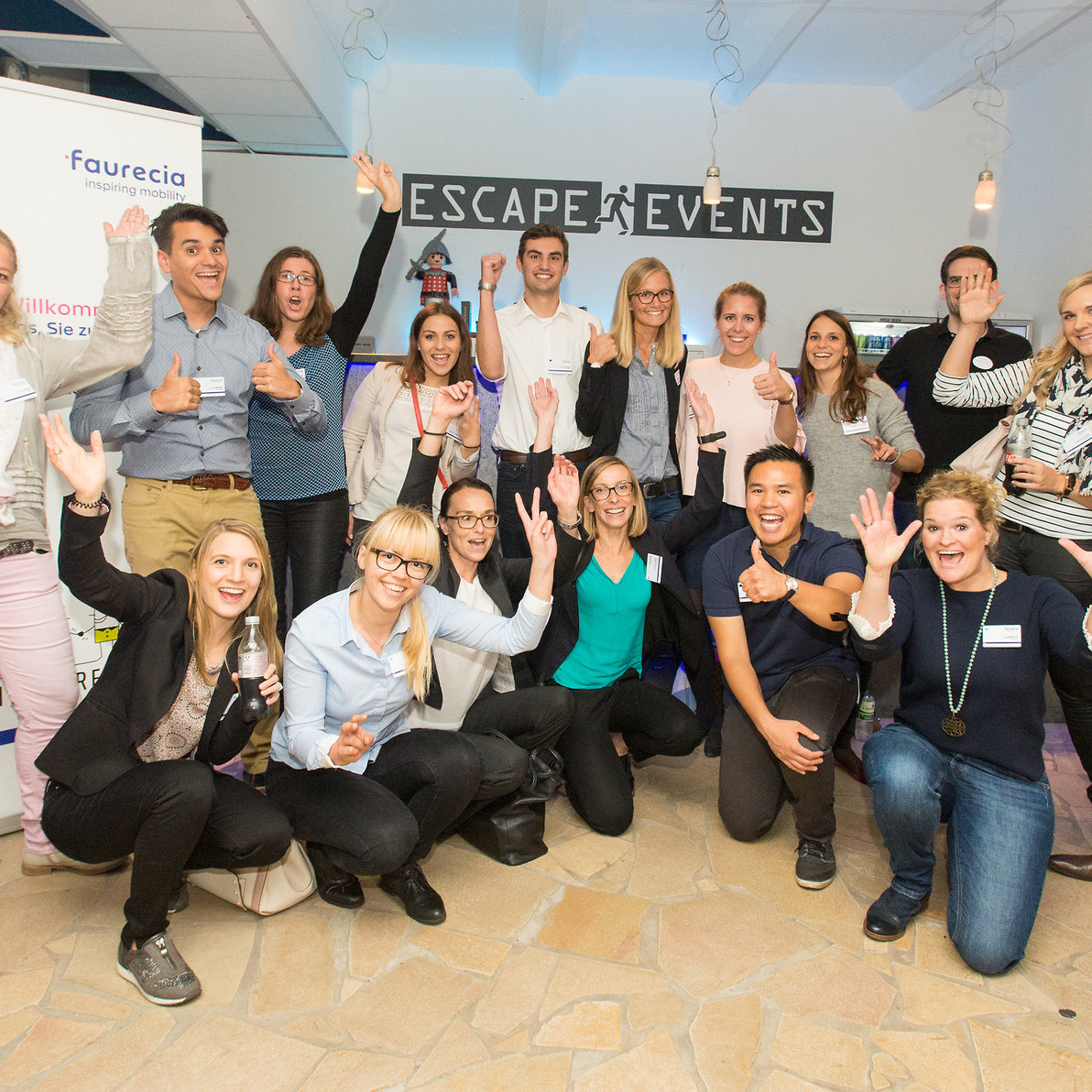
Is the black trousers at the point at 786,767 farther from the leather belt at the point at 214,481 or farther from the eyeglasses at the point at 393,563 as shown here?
the leather belt at the point at 214,481

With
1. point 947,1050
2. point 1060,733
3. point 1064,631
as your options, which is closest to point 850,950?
point 947,1050

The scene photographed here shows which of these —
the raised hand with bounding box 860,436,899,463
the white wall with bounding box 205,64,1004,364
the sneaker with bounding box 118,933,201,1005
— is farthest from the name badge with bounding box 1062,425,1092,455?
the white wall with bounding box 205,64,1004,364

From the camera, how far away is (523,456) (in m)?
3.42

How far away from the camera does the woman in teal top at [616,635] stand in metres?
2.95

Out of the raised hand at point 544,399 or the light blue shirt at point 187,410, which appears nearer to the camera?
the light blue shirt at point 187,410

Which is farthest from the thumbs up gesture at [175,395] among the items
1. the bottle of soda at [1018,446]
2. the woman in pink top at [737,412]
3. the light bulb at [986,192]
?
Result: the light bulb at [986,192]

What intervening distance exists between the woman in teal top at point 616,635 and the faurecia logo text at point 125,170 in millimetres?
1592

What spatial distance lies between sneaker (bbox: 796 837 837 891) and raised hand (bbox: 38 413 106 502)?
214cm

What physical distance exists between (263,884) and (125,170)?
7.48 feet

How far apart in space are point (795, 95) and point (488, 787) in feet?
16.9

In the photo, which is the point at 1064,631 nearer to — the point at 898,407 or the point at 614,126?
the point at 898,407

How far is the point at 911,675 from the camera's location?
2537 millimetres

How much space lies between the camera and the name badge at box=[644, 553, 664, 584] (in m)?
3.01

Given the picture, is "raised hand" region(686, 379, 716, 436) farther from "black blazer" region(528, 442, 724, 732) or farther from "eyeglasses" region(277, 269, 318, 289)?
"eyeglasses" region(277, 269, 318, 289)
